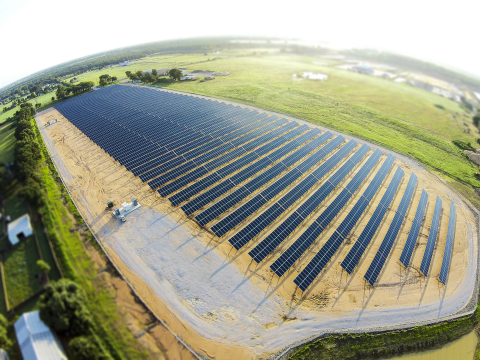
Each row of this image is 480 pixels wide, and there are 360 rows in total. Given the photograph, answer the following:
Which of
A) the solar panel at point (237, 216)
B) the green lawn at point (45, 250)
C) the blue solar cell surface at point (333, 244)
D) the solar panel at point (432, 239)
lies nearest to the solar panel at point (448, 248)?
the solar panel at point (432, 239)

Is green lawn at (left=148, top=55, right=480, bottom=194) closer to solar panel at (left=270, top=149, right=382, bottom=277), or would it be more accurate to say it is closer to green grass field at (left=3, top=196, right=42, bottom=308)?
solar panel at (left=270, top=149, right=382, bottom=277)

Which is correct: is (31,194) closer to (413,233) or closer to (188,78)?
(413,233)

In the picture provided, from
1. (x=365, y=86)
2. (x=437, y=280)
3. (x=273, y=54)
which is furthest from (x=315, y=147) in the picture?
(x=273, y=54)

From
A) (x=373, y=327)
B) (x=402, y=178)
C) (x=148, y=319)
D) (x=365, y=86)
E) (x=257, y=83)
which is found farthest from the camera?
(x=365, y=86)

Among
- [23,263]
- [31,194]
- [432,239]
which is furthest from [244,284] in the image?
[432,239]

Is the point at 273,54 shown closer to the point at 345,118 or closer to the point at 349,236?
the point at 345,118

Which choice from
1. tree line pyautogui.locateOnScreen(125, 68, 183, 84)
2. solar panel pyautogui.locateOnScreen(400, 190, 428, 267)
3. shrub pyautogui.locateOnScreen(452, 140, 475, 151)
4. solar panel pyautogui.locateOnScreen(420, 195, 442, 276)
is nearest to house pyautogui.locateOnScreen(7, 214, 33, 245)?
solar panel pyautogui.locateOnScreen(400, 190, 428, 267)
